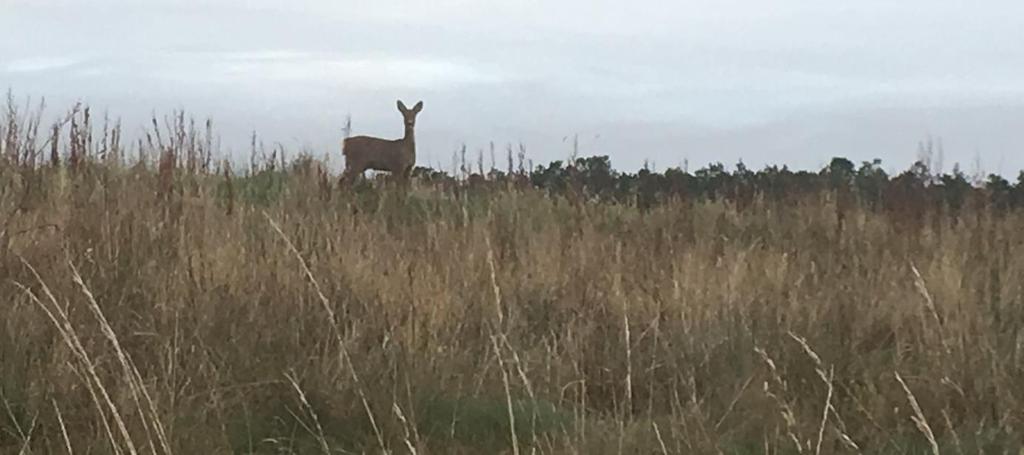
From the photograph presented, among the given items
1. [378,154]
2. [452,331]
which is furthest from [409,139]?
[452,331]

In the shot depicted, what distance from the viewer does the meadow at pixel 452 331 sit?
126 inches

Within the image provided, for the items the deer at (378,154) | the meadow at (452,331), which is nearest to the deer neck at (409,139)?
the deer at (378,154)

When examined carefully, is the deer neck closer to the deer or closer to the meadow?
the deer

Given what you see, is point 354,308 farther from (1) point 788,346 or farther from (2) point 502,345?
(1) point 788,346

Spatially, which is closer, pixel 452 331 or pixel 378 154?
pixel 452 331

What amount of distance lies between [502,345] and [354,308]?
2.19 ft

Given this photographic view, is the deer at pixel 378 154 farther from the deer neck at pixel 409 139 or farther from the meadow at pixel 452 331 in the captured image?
the meadow at pixel 452 331

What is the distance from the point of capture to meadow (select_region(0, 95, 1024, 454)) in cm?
321

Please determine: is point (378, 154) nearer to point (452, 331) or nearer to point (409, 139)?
point (409, 139)

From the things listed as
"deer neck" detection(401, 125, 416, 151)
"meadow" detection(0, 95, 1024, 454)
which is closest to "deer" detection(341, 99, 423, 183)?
"deer neck" detection(401, 125, 416, 151)

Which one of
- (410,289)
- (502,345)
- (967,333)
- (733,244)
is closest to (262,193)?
(733,244)

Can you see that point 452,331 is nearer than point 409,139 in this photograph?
Yes

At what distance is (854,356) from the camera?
4066 millimetres

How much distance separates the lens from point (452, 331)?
4238 mm
